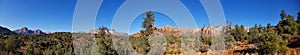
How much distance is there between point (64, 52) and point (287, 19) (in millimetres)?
30136

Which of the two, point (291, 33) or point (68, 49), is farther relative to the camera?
point (291, 33)

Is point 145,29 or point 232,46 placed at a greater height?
point 145,29

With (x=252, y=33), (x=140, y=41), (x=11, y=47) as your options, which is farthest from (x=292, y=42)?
(x=11, y=47)

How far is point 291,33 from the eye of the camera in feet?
142

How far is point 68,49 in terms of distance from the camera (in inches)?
1505

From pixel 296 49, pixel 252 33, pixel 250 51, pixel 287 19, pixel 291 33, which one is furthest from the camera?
pixel 252 33

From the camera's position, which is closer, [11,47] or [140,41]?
[140,41]

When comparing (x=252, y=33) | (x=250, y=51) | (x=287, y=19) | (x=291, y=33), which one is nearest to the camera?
(x=250, y=51)

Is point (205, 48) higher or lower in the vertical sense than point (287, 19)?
lower

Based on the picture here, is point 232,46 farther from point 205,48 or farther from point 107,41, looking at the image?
point 107,41

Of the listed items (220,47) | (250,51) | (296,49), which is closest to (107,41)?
(220,47)

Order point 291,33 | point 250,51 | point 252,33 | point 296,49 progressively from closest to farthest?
point 296,49, point 250,51, point 291,33, point 252,33

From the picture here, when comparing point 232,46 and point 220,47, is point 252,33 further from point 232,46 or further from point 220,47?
point 220,47

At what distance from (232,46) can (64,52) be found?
21819mm
